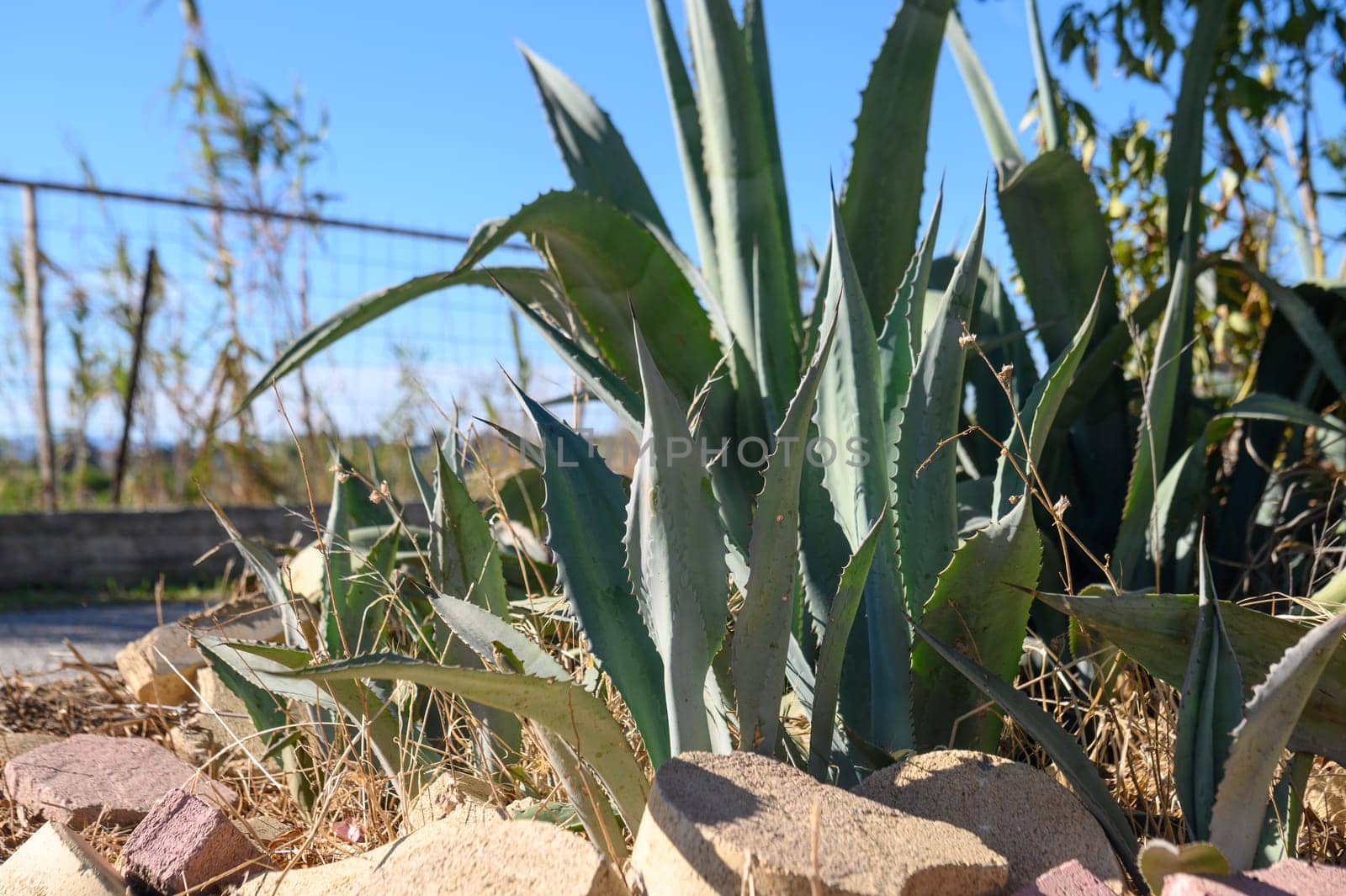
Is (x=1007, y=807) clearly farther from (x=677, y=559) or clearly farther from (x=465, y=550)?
(x=465, y=550)

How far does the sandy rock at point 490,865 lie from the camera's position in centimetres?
82

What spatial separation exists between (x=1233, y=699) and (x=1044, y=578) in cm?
59

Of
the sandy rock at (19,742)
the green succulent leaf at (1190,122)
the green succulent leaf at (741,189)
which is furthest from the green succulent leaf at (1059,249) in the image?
the sandy rock at (19,742)

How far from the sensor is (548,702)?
0.89 metres

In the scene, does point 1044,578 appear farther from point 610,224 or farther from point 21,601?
point 21,601

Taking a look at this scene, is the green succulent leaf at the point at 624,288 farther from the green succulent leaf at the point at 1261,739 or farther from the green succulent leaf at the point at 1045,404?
the green succulent leaf at the point at 1261,739

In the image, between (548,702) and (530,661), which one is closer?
(548,702)

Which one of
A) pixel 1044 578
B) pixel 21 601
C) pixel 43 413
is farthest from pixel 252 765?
pixel 43 413

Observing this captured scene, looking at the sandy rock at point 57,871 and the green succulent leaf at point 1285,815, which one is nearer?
the green succulent leaf at point 1285,815

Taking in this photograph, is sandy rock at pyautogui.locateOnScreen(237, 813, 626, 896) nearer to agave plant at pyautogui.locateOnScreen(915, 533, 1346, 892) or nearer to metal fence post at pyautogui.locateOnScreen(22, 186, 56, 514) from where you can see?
agave plant at pyautogui.locateOnScreen(915, 533, 1346, 892)

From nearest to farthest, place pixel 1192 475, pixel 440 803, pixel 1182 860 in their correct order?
1. pixel 1182 860
2. pixel 440 803
3. pixel 1192 475

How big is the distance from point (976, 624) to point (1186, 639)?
0.19 m

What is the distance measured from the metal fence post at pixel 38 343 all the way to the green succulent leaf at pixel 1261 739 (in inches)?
178

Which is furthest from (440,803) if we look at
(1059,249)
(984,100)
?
(984,100)
